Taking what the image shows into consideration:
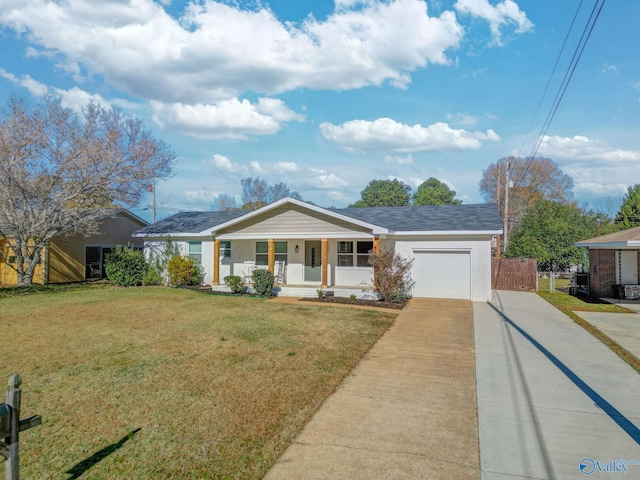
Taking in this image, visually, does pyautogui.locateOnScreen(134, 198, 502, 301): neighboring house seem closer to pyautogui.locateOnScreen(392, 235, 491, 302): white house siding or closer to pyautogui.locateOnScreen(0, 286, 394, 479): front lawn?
pyautogui.locateOnScreen(392, 235, 491, 302): white house siding

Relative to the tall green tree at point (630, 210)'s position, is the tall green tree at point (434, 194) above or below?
above

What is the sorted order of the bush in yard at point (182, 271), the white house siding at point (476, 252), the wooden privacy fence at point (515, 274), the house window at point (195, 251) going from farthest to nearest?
the house window at point (195, 251) → the wooden privacy fence at point (515, 274) → the bush in yard at point (182, 271) → the white house siding at point (476, 252)

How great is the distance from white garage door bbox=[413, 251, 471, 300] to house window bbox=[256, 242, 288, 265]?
5869 millimetres

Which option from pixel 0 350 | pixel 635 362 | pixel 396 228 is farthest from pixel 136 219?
pixel 635 362

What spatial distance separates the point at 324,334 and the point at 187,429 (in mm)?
4875

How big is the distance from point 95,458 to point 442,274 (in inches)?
525

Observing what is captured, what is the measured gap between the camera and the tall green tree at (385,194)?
2005 inches

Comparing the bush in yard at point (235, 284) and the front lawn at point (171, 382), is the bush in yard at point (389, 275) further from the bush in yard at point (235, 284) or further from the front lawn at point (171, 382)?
the bush in yard at point (235, 284)

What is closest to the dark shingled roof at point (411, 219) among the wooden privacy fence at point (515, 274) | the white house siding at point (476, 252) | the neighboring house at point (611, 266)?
the white house siding at point (476, 252)

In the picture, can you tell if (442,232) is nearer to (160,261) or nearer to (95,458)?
(95,458)

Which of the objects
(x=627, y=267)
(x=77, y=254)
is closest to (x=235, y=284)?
(x=77, y=254)

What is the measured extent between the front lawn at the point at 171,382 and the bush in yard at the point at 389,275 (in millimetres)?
2285

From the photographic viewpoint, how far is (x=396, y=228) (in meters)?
16.0

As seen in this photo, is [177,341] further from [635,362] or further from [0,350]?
[635,362]
